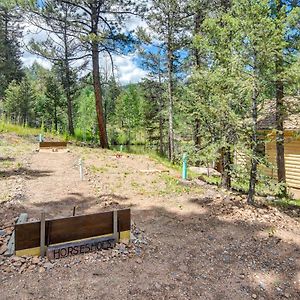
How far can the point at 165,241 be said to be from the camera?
5152 millimetres

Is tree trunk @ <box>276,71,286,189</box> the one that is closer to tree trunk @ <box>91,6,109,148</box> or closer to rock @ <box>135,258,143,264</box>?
rock @ <box>135,258,143,264</box>

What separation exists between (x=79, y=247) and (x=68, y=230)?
1.09 feet

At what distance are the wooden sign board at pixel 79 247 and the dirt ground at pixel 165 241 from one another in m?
0.15

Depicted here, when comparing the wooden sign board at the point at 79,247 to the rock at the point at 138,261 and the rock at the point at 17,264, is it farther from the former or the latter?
the rock at the point at 138,261

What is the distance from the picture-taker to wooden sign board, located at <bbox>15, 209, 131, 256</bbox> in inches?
162

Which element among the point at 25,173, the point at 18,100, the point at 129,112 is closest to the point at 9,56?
the point at 18,100

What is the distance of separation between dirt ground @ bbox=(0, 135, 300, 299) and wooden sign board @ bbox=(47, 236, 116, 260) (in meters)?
0.15

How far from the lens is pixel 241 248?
16.5ft

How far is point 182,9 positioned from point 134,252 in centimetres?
1210

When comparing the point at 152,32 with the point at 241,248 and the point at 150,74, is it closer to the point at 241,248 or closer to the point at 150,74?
the point at 150,74

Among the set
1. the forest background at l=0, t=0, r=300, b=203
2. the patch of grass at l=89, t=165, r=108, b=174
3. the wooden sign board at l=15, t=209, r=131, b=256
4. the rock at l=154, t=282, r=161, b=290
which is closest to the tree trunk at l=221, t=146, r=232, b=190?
the forest background at l=0, t=0, r=300, b=203

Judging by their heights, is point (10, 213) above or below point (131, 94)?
below

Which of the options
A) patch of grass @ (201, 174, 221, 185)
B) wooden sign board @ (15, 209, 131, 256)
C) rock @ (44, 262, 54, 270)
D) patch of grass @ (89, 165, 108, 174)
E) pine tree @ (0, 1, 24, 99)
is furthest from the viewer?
pine tree @ (0, 1, 24, 99)

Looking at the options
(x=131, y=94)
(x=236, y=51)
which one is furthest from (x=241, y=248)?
(x=131, y=94)
